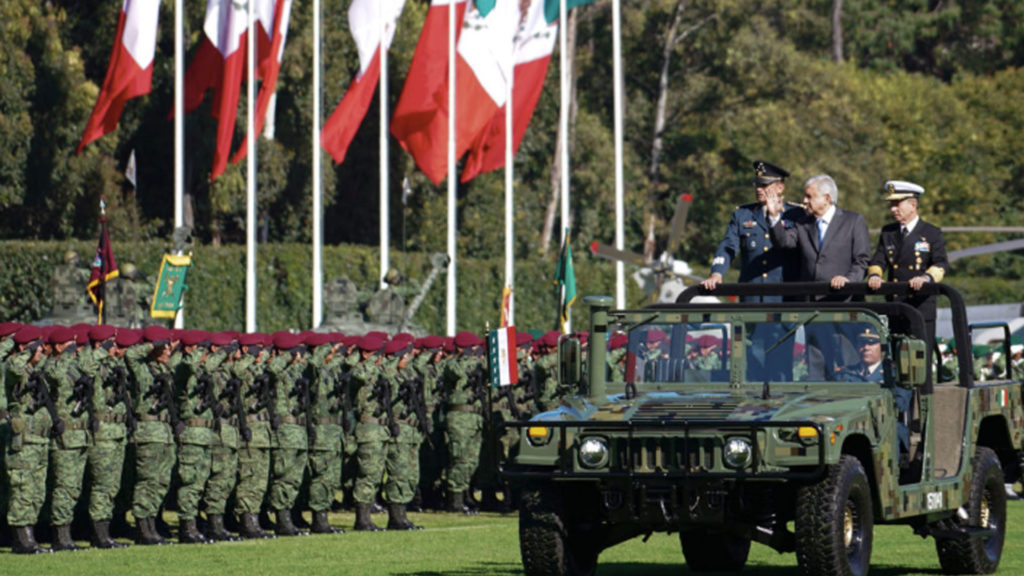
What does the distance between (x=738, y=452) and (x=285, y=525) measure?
7.93m

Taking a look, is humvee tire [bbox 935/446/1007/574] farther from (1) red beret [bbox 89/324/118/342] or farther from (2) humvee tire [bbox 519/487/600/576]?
(1) red beret [bbox 89/324/118/342]

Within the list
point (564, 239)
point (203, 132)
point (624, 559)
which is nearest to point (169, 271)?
point (564, 239)

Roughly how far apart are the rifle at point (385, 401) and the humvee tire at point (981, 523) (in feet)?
22.1

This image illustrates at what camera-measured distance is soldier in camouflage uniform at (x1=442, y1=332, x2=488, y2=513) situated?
20.5 meters

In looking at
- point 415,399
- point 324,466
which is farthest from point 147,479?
point 415,399

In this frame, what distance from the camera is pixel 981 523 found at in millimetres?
13391

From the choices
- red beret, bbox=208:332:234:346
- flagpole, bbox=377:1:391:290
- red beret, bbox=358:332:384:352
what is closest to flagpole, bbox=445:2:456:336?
flagpole, bbox=377:1:391:290

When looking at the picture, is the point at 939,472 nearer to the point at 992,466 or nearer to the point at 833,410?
the point at 992,466

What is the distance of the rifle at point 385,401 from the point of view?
18.9 m

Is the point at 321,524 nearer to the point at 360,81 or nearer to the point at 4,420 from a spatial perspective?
the point at 4,420

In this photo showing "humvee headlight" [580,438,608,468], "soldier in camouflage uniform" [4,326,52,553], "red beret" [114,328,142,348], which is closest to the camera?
"humvee headlight" [580,438,608,468]

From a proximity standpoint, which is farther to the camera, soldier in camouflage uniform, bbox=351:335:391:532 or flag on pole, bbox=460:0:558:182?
flag on pole, bbox=460:0:558:182

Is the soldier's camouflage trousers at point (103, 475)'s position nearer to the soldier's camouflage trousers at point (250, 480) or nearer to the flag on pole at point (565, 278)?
the soldier's camouflage trousers at point (250, 480)

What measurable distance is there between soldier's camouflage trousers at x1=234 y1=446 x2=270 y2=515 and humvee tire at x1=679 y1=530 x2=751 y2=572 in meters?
5.18
